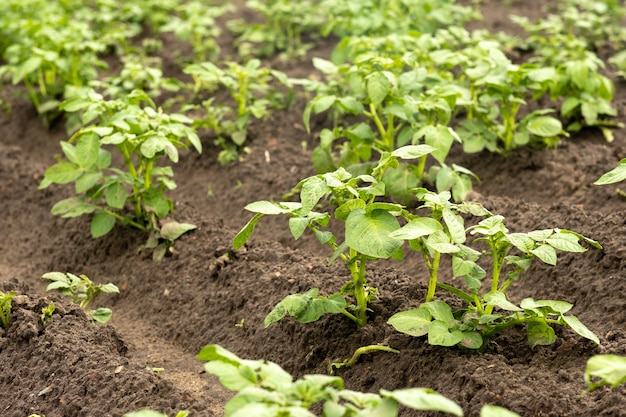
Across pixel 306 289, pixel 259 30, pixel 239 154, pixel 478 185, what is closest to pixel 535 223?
pixel 478 185

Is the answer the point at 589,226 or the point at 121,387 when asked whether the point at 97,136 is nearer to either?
the point at 121,387

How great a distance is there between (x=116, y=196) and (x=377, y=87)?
4.11 feet

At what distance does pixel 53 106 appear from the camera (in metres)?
5.46

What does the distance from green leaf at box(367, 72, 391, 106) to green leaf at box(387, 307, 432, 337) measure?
112cm

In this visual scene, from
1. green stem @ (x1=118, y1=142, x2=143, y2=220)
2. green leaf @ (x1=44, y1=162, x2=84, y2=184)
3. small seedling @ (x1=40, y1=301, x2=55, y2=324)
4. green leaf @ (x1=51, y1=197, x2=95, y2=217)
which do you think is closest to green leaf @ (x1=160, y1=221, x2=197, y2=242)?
green stem @ (x1=118, y1=142, x2=143, y2=220)

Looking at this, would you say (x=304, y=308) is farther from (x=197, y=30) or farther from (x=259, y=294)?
(x=197, y=30)

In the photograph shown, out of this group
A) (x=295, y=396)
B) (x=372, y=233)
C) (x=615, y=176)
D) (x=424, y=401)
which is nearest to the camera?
(x=424, y=401)

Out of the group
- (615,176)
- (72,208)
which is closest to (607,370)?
(615,176)

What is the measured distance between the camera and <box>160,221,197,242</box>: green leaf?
404 centimetres

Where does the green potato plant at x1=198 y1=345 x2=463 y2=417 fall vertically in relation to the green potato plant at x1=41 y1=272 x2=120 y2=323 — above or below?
above

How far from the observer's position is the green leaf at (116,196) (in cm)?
392

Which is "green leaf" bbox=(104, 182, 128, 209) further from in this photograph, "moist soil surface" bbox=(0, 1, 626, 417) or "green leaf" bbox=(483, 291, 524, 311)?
"green leaf" bbox=(483, 291, 524, 311)

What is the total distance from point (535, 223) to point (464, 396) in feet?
3.90

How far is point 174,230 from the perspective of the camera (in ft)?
13.3
